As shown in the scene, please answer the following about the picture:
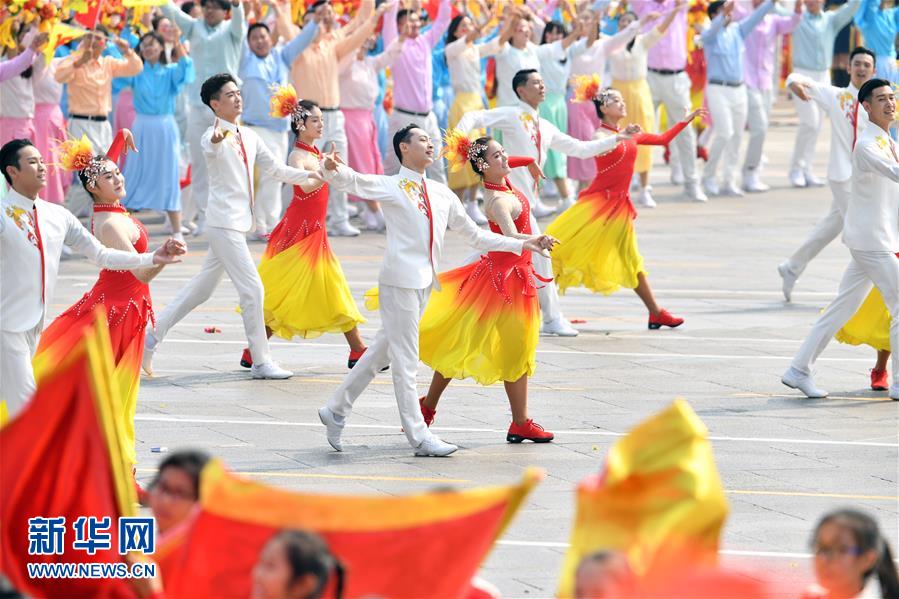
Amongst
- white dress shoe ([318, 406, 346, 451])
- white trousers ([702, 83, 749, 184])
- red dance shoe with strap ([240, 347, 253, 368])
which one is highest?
white dress shoe ([318, 406, 346, 451])

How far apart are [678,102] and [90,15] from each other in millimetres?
8657

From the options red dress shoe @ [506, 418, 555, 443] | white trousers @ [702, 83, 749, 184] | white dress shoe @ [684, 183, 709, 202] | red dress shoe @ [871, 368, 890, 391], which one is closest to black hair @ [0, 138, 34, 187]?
red dress shoe @ [506, 418, 555, 443]

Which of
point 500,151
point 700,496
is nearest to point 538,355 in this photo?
point 500,151

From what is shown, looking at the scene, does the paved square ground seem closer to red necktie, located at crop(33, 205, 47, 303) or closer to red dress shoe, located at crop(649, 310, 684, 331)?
red dress shoe, located at crop(649, 310, 684, 331)

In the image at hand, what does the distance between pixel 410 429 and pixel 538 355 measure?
3253 millimetres

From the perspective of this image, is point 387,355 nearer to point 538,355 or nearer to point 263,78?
point 538,355

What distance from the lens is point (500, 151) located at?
10648mm

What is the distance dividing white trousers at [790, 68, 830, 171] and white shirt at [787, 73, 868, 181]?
881 centimetres

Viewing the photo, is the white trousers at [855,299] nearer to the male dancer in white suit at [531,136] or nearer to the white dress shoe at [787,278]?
the male dancer in white suit at [531,136]

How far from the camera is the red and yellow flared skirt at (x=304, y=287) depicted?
12461 mm

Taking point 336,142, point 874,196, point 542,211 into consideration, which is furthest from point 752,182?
point 874,196

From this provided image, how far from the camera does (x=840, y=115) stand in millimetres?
12672

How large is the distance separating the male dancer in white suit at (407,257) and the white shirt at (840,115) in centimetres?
319

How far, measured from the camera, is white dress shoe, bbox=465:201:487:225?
20141 mm
